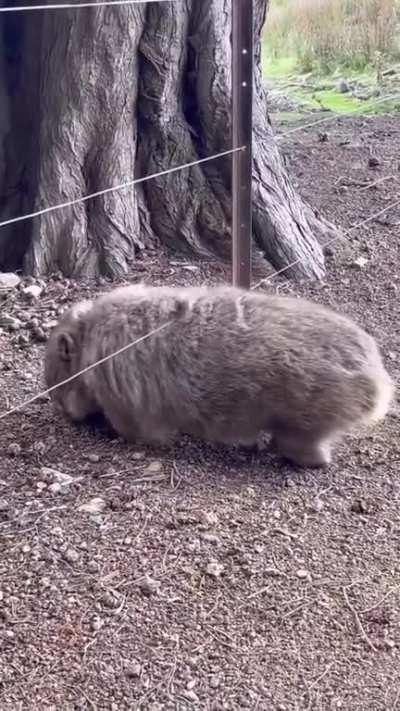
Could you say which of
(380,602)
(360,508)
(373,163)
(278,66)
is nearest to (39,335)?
(360,508)

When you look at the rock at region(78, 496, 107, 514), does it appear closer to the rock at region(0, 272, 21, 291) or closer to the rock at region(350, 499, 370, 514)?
the rock at region(350, 499, 370, 514)

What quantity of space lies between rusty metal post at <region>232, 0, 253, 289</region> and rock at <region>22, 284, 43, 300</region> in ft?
3.93

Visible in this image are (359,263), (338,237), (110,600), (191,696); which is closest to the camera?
(191,696)

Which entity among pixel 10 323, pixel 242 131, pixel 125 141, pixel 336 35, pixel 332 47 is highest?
pixel 242 131

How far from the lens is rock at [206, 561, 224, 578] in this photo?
3594 millimetres

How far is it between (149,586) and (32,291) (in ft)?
8.95

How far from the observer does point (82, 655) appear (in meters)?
3.18

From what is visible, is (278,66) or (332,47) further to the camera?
(278,66)

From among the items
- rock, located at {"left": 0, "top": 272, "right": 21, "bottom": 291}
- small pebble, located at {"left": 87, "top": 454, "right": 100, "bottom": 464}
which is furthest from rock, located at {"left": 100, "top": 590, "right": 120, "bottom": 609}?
rock, located at {"left": 0, "top": 272, "right": 21, "bottom": 291}

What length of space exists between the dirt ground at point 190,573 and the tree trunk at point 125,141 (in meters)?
1.33

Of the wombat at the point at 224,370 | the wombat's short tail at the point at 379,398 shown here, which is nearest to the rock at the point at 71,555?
the wombat at the point at 224,370

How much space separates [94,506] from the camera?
13.0 ft

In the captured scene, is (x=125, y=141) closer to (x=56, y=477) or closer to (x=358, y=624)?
(x=56, y=477)

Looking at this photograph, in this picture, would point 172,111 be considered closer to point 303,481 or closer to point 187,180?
point 187,180
